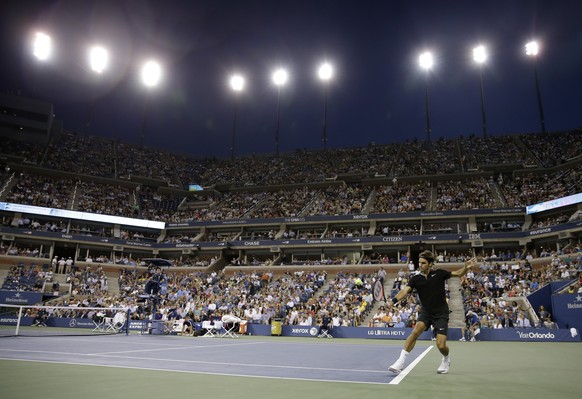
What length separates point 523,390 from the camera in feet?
20.1

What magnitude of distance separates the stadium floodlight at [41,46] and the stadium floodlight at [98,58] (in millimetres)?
6134

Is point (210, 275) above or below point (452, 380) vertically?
above

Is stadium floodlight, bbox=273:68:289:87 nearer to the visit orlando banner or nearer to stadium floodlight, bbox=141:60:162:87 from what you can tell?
stadium floodlight, bbox=141:60:162:87

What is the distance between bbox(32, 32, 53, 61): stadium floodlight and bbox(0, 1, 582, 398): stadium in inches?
372

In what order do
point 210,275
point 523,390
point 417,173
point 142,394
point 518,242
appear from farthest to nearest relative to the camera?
point 417,173, point 210,275, point 518,242, point 523,390, point 142,394

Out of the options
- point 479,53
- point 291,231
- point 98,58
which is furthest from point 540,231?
point 98,58

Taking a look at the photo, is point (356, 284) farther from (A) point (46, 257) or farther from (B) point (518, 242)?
(A) point (46, 257)

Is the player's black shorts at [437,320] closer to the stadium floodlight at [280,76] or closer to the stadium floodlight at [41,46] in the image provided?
the stadium floodlight at [280,76]

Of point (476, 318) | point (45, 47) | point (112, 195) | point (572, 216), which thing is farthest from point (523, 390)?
point (45, 47)

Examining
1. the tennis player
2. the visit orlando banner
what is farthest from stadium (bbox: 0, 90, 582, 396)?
the tennis player

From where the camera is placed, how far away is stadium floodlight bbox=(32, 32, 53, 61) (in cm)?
5609

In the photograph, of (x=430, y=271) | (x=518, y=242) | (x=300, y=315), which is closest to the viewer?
(x=430, y=271)

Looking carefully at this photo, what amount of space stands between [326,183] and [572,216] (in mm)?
29652

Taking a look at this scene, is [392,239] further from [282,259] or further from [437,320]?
[437,320]
